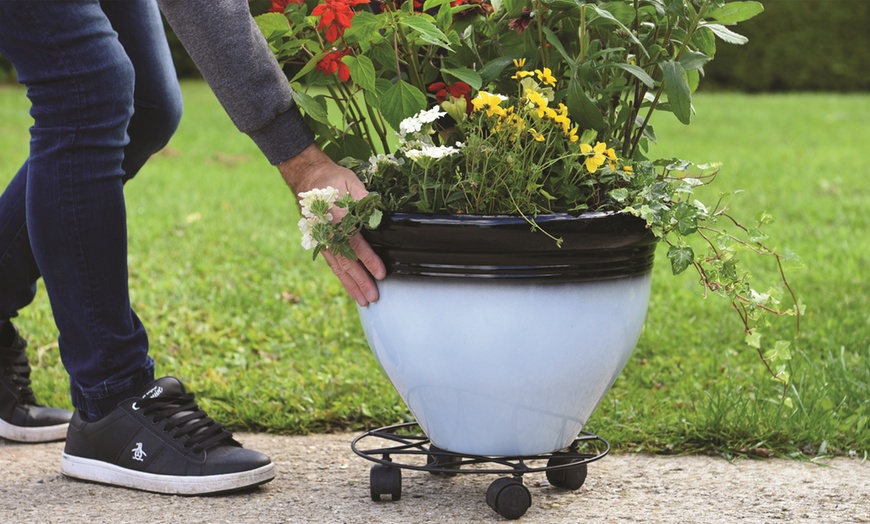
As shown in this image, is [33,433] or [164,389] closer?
[164,389]

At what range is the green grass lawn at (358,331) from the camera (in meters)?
2.19

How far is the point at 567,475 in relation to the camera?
1.86 meters

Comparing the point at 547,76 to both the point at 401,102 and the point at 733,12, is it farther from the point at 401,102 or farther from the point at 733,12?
the point at 733,12

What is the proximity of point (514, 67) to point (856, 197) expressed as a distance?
11.9 feet

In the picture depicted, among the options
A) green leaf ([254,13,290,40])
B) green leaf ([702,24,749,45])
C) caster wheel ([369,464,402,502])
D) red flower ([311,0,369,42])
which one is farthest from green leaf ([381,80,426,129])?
caster wheel ([369,464,402,502])

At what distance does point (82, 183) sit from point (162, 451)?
514 millimetres

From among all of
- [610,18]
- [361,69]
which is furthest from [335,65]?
[610,18]

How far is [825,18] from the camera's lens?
11.9 metres

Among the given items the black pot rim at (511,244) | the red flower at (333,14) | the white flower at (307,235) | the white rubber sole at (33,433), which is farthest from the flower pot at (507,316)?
the white rubber sole at (33,433)

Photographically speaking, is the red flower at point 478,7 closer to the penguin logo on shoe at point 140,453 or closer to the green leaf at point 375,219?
the green leaf at point 375,219

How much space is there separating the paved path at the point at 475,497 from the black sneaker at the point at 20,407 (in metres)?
0.13

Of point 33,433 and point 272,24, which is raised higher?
point 272,24

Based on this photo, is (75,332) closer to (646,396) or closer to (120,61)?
(120,61)

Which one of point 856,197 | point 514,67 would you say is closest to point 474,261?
point 514,67
